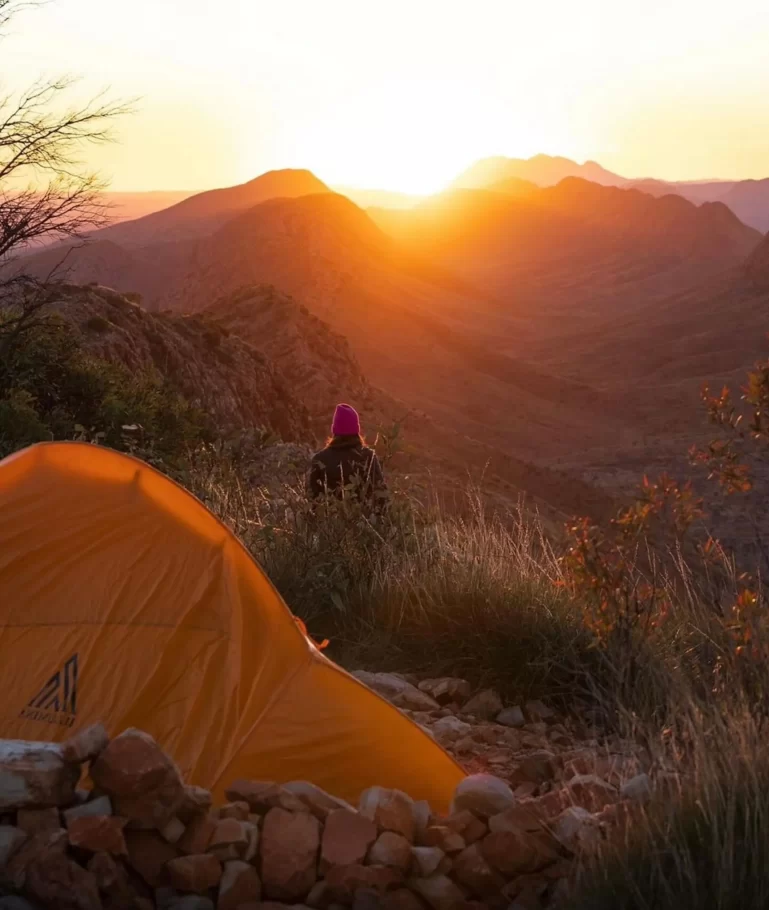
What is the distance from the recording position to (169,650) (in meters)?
3.81

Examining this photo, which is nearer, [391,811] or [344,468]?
[391,811]

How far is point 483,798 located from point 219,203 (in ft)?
458

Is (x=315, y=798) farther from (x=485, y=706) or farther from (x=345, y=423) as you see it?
(x=345, y=423)

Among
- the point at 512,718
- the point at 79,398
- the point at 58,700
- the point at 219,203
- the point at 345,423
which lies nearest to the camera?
the point at 58,700

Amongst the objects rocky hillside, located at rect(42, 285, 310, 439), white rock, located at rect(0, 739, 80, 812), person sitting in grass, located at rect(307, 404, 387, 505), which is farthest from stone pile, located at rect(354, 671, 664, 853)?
rocky hillside, located at rect(42, 285, 310, 439)

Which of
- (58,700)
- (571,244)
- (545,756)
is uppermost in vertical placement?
(571,244)

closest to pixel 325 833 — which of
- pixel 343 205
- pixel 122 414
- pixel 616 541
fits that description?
pixel 616 541

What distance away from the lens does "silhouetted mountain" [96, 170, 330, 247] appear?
12069 cm

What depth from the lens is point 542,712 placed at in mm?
4625

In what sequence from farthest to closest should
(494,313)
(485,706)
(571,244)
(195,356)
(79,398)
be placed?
(571,244) → (494,313) → (195,356) → (79,398) → (485,706)

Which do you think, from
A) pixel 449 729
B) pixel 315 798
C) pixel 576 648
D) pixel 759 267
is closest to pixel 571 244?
pixel 759 267

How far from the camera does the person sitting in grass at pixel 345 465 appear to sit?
6559 mm

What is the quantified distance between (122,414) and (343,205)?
69278 mm

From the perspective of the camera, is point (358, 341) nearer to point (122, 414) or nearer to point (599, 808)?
point (122, 414)
